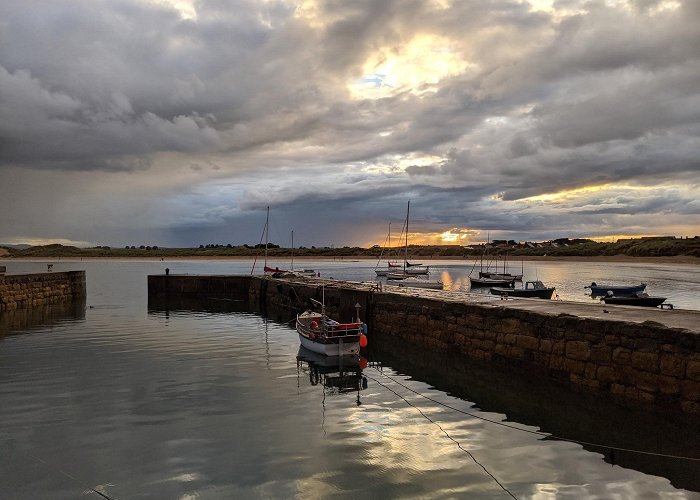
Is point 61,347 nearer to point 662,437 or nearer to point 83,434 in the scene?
point 83,434

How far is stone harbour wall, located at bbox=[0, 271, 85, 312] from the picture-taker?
33.8 metres

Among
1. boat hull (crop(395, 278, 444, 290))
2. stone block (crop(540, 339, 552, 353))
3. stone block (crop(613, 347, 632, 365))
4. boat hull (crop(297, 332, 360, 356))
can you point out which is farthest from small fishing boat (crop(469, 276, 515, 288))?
stone block (crop(613, 347, 632, 365))

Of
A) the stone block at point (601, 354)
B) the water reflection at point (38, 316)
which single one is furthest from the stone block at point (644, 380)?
the water reflection at point (38, 316)

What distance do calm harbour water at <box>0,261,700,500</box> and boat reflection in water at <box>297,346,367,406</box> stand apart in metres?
0.17

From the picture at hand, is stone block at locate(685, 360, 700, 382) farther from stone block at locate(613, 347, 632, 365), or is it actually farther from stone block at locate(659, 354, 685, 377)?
stone block at locate(613, 347, 632, 365)

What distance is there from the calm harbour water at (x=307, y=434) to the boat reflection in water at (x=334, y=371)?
173 mm

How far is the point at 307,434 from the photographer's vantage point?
10.9 m

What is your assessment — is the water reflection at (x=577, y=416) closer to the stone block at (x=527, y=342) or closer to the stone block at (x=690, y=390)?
the stone block at (x=690, y=390)

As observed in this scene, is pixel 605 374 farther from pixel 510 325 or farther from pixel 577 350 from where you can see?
pixel 510 325

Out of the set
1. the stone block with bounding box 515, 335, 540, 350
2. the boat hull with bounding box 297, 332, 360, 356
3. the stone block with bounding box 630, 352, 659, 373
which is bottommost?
the boat hull with bounding box 297, 332, 360, 356

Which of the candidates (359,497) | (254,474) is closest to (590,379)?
(359,497)

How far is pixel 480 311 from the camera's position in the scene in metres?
18.5

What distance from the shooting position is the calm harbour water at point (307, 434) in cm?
841

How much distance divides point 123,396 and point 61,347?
1002cm
